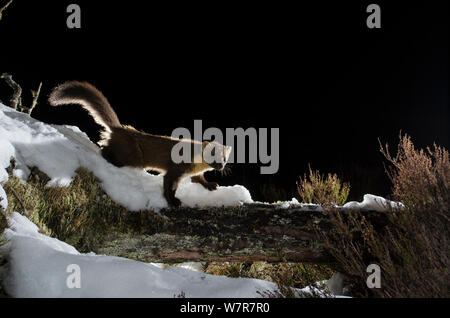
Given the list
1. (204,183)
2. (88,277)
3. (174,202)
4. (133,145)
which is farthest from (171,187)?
(88,277)

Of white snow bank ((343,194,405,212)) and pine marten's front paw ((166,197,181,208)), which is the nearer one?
white snow bank ((343,194,405,212))

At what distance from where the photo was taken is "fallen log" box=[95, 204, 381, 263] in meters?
3.94

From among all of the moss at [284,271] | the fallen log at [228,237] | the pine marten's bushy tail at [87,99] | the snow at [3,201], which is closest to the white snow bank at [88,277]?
the snow at [3,201]

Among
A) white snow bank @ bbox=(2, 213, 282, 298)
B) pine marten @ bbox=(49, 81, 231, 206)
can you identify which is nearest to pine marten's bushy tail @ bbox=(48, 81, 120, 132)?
pine marten @ bbox=(49, 81, 231, 206)

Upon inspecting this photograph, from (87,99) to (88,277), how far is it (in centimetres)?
284

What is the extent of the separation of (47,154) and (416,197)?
402 centimetres

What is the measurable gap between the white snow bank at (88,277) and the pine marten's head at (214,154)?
70.8 inches

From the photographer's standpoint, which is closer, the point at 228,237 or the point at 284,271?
the point at 228,237

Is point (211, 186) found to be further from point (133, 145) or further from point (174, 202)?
point (133, 145)

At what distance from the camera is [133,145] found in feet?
15.0

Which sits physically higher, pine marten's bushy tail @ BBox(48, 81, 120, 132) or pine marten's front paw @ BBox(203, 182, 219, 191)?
pine marten's bushy tail @ BBox(48, 81, 120, 132)

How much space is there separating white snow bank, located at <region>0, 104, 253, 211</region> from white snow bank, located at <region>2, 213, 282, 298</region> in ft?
3.00

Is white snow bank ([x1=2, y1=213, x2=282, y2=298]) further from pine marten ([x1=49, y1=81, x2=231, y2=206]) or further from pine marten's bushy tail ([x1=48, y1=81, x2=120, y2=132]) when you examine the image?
pine marten's bushy tail ([x1=48, y1=81, x2=120, y2=132])
